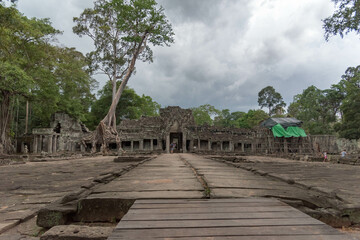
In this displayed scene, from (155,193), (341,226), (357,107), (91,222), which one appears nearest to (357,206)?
(341,226)

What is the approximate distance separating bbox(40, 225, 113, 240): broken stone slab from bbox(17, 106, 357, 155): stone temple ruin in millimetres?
25624

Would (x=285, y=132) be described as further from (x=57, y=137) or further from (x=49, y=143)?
(x=57, y=137)

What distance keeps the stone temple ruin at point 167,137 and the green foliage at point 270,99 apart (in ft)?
88.8

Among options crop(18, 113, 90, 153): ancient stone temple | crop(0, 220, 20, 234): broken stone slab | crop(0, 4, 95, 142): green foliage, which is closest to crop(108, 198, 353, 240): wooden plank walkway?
crop(0, 220, 20, 234): broken stone slab

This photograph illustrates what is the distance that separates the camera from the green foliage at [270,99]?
5738 cm

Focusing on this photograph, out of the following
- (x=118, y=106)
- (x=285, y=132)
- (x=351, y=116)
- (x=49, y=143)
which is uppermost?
(x=118, y=106)

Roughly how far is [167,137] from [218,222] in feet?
87.9

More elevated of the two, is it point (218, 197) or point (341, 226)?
point (218, 197)

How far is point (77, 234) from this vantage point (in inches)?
66.5

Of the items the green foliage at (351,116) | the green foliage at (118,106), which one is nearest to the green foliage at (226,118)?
the green foliage at (118,106)

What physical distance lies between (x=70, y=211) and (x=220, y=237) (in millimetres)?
1550

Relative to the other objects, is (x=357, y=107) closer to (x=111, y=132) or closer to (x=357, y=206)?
(x=111, y=132)

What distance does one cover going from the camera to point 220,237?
1.42 metres

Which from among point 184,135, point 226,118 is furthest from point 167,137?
point 226,118
